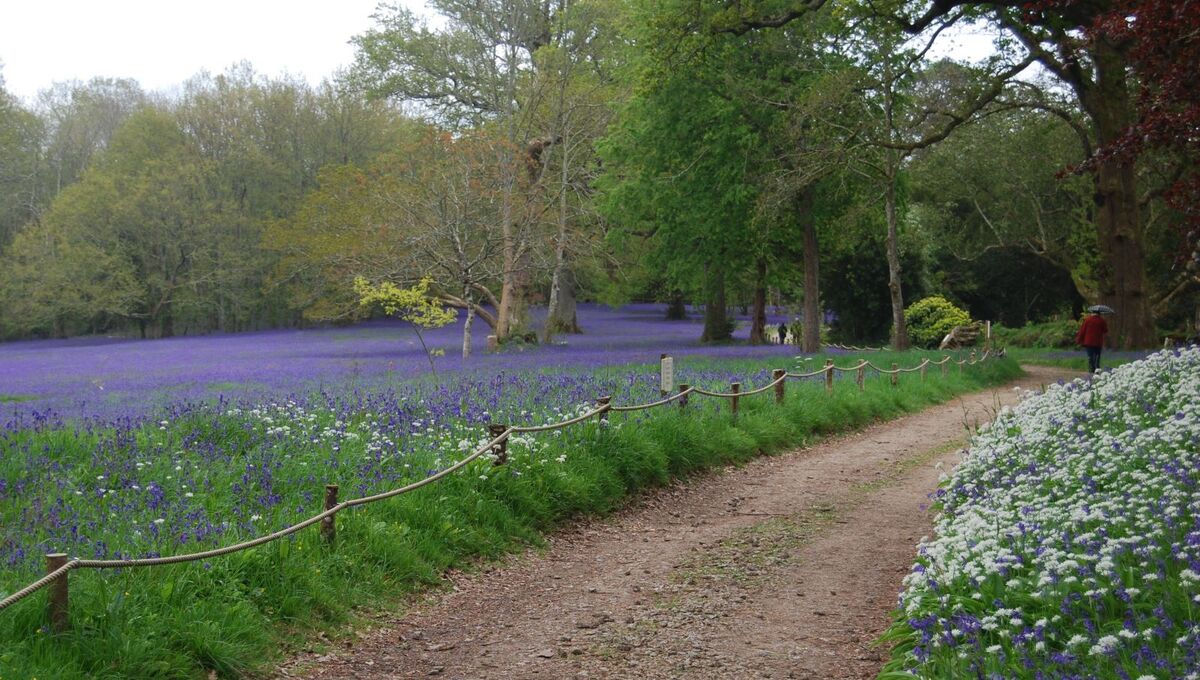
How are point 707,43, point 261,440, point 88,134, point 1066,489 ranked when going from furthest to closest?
1. point 88,134
2. point 707,43
3. point 261,440
4. point 1066,489

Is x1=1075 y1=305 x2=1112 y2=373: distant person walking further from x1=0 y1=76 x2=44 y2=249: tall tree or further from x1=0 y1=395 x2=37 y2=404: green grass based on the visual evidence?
x1=0 y1=76 x2=44 y2=249: tall tree

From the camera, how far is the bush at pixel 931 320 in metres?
38.5

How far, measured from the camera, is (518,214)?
105 feet

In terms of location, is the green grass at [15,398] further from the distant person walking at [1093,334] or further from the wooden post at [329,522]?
the distant person walking at [1093,334]

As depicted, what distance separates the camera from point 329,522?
7645mm

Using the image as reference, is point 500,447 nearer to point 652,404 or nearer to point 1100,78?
point 652,404

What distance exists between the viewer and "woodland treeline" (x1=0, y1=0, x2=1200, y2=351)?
974 inches

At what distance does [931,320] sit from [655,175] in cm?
1547

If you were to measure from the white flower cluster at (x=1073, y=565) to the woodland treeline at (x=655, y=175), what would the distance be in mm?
5215

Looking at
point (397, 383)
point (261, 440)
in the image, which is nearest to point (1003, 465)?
point (261, 440)

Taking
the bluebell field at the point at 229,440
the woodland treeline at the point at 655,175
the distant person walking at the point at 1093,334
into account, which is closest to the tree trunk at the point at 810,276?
the woodland treeline at the point at 655,175

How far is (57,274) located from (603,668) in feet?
160

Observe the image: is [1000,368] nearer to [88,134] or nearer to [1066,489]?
[1066,489]

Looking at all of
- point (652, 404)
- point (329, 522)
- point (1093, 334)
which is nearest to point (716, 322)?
point (1093, 334)
